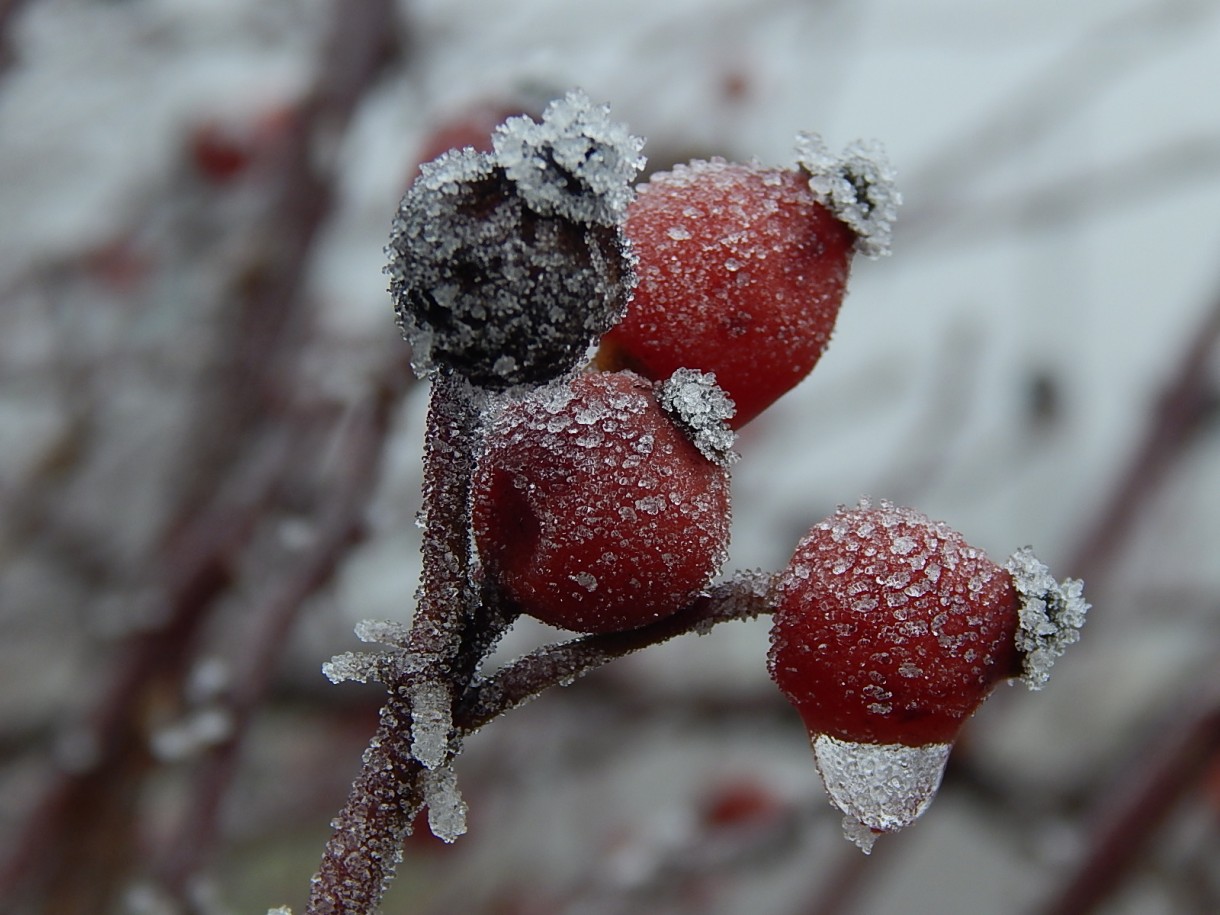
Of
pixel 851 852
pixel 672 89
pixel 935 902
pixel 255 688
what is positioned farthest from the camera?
pixel 935 902

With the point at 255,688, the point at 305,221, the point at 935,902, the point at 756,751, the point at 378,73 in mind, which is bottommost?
the point at 935,902

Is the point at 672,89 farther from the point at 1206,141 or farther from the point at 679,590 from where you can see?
the point at 679,590

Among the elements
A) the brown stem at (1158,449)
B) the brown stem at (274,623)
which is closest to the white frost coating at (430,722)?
the brown stem at (274,623)

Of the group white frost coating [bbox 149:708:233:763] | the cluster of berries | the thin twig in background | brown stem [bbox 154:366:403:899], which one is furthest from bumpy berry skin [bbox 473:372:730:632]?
the thin twig in background

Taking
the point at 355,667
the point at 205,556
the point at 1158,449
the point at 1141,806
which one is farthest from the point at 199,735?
the point at 1158,449

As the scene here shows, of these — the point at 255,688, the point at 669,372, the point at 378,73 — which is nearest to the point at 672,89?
the point at 378,73

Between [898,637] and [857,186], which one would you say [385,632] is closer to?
[898,637]
